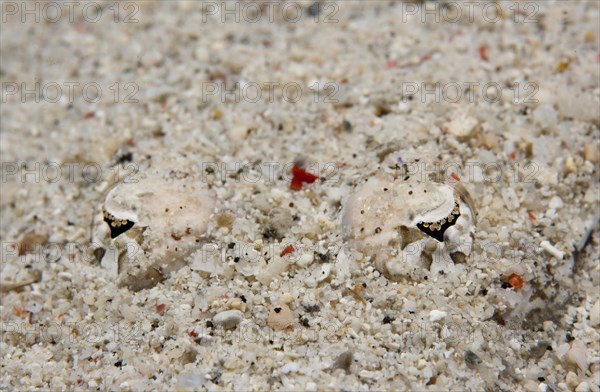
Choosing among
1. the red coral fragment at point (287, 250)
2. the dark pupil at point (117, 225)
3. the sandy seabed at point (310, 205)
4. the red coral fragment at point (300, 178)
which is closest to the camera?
the sandy seabed at point (310, 205)

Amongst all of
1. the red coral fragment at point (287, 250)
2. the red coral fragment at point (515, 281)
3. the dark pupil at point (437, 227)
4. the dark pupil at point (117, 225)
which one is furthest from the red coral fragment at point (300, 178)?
the red coral fragment at point (515, 281)

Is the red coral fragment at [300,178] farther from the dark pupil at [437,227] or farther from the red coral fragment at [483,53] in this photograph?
the red coral fragment at [483,53]

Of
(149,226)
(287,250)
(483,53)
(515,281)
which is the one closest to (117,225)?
(149,226)

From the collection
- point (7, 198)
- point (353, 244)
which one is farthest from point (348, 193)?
point (7, 198)

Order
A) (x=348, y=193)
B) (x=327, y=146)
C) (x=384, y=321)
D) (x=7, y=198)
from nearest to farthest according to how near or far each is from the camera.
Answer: (x=384, y=321) → (x=348, y=193) → (x=327, y=146) → (x=7, y=198)

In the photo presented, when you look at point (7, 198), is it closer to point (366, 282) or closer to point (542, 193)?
point (366, 282)

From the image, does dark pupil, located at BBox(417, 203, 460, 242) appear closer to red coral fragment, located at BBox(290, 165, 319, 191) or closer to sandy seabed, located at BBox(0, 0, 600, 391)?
sandy seabed, located at BBox(0, 0, 600, 391)

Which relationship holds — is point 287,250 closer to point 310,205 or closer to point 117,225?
point 310,205

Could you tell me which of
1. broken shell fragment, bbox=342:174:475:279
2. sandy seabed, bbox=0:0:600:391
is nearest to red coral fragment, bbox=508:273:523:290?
sandy seabed, bbox=0:0:600:391
